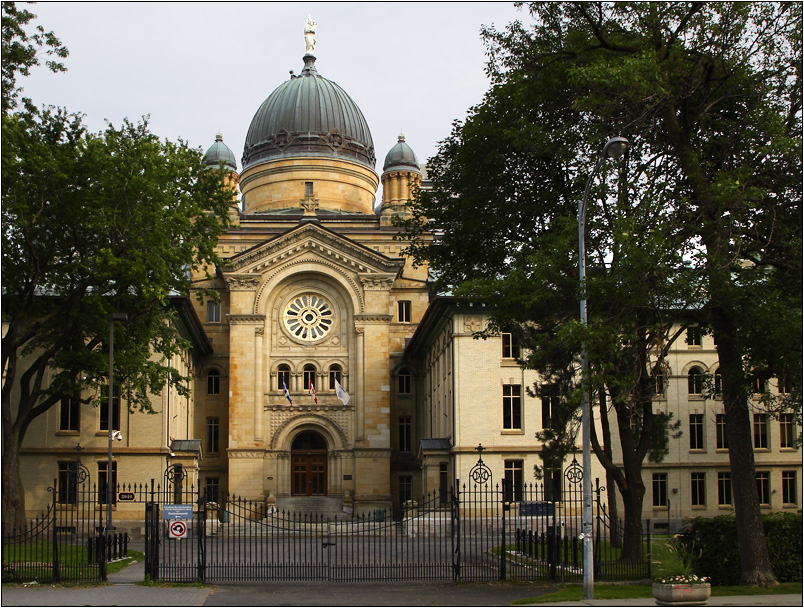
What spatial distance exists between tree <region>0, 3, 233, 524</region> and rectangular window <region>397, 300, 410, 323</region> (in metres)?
28.4

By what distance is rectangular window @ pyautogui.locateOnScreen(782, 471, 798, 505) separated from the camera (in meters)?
53.1

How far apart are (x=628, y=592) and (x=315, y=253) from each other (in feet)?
137

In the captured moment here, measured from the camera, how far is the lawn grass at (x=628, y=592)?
21.8 m

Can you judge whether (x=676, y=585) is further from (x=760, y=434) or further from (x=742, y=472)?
(x=760, y=434)

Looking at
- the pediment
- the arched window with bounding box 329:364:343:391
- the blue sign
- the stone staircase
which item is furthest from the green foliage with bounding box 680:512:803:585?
the arched window with bounding box 329:364:343:391

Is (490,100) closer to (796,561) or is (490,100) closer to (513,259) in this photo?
(513,259)

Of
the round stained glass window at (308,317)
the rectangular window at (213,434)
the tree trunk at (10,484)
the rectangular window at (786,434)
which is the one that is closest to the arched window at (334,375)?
the round stained glass window at (308,317)

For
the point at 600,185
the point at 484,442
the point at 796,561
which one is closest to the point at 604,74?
the point at 600,185

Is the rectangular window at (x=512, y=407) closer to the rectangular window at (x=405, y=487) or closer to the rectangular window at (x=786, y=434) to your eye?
the rectangular window at (x=405, y=487)

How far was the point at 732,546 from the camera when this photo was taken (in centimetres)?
2470

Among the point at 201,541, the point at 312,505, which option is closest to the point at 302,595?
the point at 201,541

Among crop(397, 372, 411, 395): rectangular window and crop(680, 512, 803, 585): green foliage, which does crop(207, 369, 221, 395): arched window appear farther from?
crop(680, 512, 803, 585): green foliage

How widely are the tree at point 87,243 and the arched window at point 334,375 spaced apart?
23.8 meters

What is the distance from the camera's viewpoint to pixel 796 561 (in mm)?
24078
